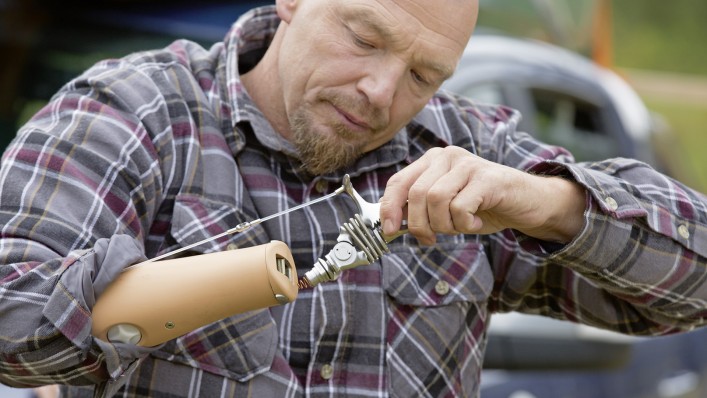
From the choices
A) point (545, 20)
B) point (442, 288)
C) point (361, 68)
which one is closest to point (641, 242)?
point (442, 288)

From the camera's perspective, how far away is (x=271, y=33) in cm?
240

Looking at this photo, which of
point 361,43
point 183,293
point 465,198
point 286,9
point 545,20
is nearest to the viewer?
point 183,293

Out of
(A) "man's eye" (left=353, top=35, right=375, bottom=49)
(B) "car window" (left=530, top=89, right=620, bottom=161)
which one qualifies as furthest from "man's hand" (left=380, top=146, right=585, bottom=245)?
(B) "car window" (left=530, top=89, right=620, bottom=161)

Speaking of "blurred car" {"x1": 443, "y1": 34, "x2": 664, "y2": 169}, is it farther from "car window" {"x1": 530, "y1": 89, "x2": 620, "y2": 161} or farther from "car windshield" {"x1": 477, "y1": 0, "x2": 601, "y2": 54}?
"car windshield" {"x1": 477, "y1": 0, "x2": 601, "y2": 54}

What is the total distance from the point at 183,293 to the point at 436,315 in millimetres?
631

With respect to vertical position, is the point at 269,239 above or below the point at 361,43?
below

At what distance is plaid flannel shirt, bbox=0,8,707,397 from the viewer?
1.72m

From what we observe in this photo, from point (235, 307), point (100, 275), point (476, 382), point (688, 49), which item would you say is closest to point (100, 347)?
point (100, 275)

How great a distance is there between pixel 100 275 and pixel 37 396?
4.21 feet

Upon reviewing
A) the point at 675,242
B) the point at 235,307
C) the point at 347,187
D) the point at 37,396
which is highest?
the point at 675,242

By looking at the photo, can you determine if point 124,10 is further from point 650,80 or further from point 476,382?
point 650,80

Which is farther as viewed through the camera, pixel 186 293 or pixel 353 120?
pixel 353 120

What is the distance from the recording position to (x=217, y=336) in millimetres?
1935

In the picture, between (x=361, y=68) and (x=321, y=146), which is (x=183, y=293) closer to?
(x=321, y=146)
